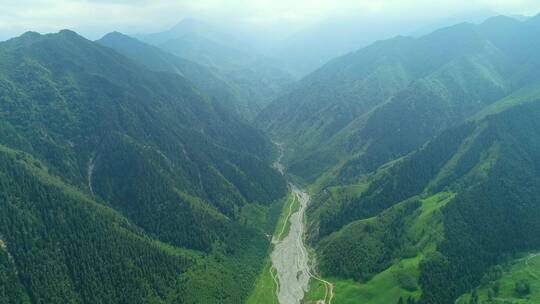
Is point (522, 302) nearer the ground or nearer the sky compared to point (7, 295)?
nearer the ground
